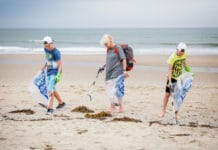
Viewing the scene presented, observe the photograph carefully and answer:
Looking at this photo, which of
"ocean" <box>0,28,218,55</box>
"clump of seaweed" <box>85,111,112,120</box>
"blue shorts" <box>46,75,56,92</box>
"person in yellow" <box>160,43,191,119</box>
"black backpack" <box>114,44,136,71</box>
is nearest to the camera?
"person in yellow" <box>160,43,191,119</box>

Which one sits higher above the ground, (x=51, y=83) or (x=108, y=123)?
(x=51, y=83)

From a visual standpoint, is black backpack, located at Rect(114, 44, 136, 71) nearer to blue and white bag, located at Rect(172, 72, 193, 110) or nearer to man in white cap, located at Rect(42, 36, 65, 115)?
blue and white bag, located at Rect(172, 72, 193, 110)

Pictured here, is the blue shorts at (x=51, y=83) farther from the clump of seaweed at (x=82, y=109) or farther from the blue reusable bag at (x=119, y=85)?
the blue reusable bag at (x=119, y=85)

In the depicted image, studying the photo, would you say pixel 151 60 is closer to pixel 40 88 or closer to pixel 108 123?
pixel 40 88

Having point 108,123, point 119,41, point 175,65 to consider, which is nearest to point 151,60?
point 175,65

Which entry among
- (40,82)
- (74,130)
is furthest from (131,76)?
(74,130)

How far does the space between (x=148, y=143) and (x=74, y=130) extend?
1.35 m

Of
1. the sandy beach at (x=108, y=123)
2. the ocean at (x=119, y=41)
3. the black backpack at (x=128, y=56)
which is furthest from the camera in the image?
the ocean at (x=119, y=41)

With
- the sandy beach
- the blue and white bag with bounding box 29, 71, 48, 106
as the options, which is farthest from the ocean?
the blue and white bag with bounding box 29, 71, 48, 106

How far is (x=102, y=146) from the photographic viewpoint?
495cm

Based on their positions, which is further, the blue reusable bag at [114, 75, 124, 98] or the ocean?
the ocean

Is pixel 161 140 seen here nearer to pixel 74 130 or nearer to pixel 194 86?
pixel 74 130

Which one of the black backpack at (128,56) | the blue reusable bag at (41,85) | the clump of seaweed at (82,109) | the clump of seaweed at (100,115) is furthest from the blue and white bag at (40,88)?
the black backpack at (128,56)

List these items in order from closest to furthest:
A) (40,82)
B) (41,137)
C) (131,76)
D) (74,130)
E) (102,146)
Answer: (102,146) < (41,137) < (74,130) < (40,82) < (131,76)
